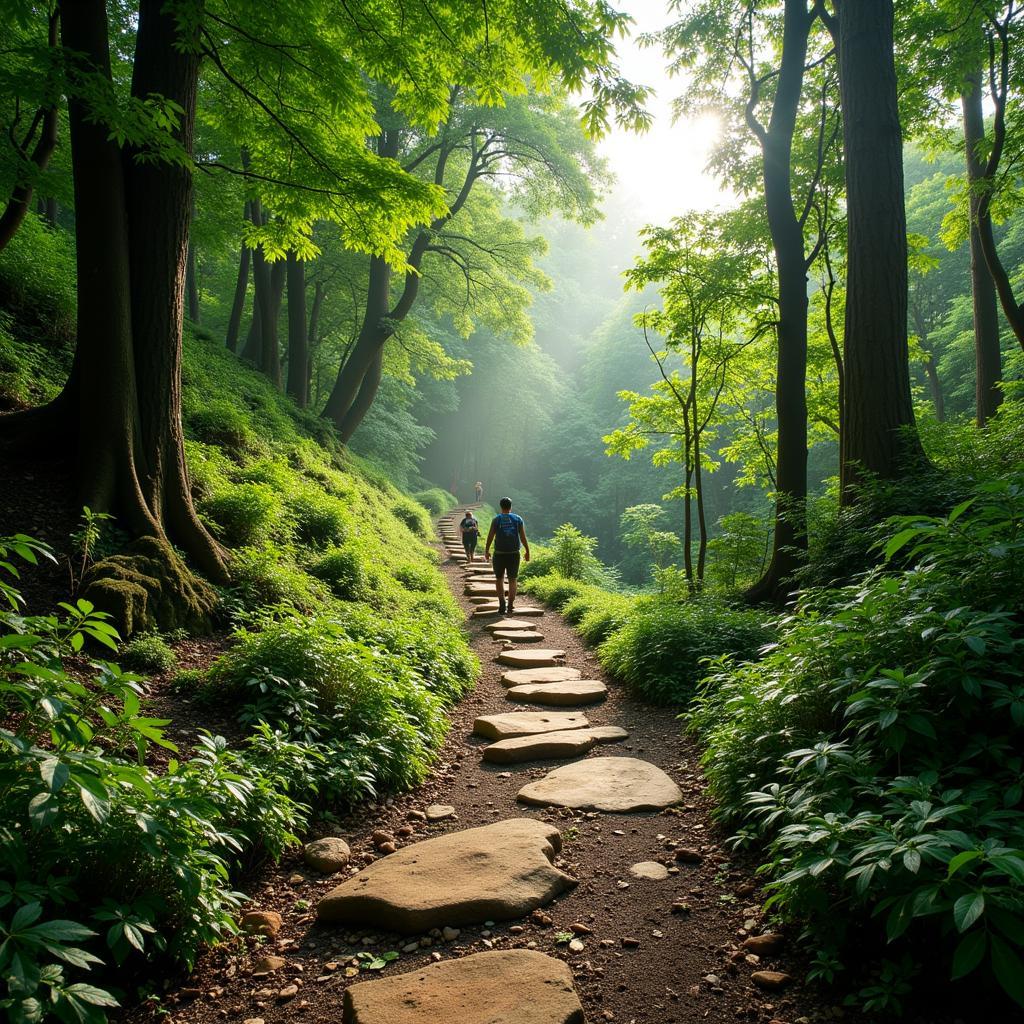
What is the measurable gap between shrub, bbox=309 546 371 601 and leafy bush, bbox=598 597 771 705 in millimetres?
2938

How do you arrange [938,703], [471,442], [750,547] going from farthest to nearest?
[471,442] → [750,547] → [938,703]

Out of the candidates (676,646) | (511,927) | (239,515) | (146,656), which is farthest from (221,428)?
(511,927)

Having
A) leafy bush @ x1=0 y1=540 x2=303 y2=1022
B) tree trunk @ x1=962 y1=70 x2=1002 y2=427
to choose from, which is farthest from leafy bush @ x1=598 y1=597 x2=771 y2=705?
tree trunk @ x1=962 y1=70 x2=1002 y2=427

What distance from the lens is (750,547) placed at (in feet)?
29.3

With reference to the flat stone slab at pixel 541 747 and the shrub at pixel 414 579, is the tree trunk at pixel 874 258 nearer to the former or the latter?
the flat stone slab at pixel 541 747

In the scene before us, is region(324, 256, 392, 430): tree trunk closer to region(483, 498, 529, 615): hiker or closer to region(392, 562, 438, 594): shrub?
region(392, 562, 438, 594): shrub

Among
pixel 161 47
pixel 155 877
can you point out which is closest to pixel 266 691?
pixel 155 877

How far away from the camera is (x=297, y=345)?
46.3 ft

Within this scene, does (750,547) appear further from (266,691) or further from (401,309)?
(401,309)

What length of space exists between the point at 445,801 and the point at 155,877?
74.0 inches

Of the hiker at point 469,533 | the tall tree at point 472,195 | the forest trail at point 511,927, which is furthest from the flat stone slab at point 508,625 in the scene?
the tall tree at point 472,195

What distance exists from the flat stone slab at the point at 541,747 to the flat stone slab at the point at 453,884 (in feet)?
3.90

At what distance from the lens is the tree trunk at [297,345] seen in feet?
45.1

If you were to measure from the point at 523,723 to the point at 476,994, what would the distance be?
281 centimetres
